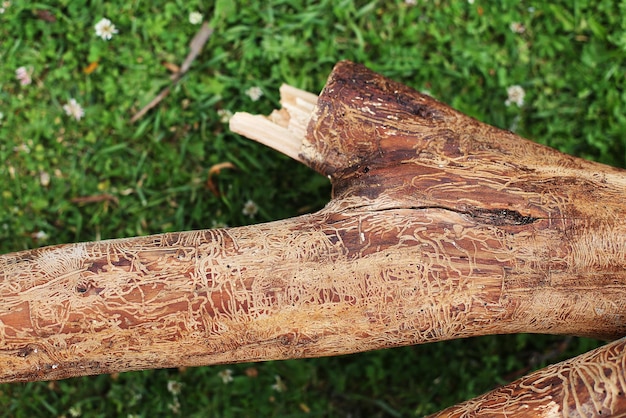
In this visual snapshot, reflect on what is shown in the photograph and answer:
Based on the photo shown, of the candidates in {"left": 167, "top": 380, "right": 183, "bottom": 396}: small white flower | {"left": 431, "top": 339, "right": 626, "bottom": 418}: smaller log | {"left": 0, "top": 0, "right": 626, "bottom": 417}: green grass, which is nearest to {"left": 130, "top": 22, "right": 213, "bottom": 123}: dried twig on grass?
{"left": 0, "top": 0, "right": 626, "bottom": 417}: green grass

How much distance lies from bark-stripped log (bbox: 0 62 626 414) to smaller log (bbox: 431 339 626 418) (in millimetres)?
229

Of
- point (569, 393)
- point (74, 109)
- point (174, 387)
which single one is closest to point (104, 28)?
point (74, 109)

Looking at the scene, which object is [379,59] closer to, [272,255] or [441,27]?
[441,27]

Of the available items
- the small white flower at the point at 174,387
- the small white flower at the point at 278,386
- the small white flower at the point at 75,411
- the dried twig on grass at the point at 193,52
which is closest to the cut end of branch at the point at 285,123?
the dried twig on grass at the point at 193,52

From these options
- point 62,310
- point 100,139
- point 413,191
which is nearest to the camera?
point 62,310

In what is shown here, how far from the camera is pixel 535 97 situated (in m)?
3.36

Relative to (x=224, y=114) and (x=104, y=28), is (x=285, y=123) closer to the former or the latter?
(x=224, y=114)

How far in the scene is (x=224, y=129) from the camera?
3.27 meters

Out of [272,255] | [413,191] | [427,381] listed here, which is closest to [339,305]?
[272,255]

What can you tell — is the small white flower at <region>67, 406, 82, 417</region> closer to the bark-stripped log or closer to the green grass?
the green grass

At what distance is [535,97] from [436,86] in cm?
55

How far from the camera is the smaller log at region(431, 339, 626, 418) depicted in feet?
6.59

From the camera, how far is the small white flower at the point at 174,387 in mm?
3176

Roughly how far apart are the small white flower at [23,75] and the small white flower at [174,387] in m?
1.74
